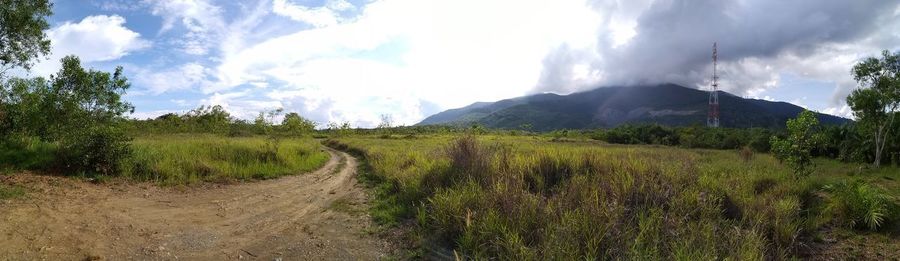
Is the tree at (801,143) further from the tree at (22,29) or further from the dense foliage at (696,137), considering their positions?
the dense foliage at (696,137)

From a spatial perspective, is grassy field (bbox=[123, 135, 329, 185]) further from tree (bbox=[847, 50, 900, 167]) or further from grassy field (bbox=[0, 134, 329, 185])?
tree (bbox=[847, 50, 900, 167])

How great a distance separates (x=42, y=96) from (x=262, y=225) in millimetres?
10992

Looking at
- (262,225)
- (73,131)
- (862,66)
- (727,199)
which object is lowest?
(262,225)

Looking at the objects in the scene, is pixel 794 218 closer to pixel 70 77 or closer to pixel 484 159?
pixel 484 159

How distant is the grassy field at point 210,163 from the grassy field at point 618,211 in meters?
5.84

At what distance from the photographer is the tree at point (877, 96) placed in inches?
1169

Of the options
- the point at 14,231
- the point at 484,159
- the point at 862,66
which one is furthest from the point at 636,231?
the point at 862,66

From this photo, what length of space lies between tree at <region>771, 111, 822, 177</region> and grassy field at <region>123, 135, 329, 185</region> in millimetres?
16471

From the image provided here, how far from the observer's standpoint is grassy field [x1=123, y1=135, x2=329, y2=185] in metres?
13.1

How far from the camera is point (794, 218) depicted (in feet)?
27.9

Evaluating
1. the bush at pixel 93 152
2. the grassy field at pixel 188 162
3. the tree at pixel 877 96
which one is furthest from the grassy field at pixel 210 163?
the tree at pixel 877 96

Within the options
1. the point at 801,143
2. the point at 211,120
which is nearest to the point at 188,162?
the point at 801,143

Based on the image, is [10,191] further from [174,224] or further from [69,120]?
[69,120]

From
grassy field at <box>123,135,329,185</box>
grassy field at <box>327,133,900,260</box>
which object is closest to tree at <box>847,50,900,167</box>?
grassy field at <box>327,133,900,260</box>
